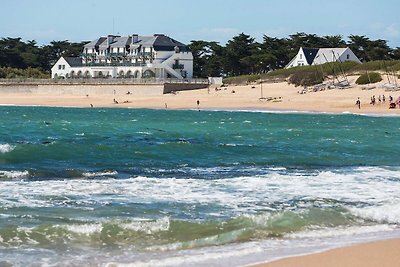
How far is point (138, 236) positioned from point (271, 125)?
37.8 meters

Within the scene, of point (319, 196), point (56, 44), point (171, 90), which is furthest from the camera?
point (56, 44)

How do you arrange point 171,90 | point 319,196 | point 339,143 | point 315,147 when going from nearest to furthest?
1. point 319,196
2. point 315,147
3. point 339,143
4. point 171,90

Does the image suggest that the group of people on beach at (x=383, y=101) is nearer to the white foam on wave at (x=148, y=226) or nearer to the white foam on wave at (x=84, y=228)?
the white foam on wave at (x=148, y=226)

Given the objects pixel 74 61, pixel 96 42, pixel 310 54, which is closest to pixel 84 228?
pixel 310 54

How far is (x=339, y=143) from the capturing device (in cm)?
3478

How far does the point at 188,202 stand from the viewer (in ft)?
53.4

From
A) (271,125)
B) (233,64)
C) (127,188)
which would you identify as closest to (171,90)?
(233,64)

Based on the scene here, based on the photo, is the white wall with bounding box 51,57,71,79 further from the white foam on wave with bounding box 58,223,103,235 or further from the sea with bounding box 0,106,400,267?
the white foam on wave with bounding box 58,223,103,235

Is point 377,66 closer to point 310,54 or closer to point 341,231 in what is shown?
point 310,54

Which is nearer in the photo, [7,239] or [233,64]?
[7,239]

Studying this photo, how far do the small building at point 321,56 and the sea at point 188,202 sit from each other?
72095 millimetres

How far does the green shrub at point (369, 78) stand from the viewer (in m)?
80.8

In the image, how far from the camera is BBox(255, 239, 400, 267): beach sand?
10492 millimetres

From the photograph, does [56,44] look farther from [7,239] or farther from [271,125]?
[7,239]
